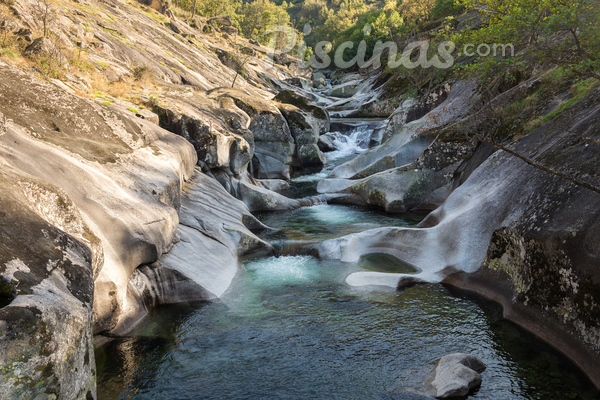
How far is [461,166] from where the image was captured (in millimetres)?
18625

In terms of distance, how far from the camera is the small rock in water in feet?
21.4

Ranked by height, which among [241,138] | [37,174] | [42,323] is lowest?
[42,323]

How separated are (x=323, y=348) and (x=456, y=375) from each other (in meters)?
2.67

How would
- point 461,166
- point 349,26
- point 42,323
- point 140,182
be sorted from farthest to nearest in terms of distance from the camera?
point 349,26 < point 461,166 < point 140,182 < point 42,323

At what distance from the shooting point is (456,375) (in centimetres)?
677

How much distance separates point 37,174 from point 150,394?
16.1 feet

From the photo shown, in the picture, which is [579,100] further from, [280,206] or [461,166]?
[280,206]

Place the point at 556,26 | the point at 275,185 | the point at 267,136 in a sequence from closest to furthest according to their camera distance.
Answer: the point at 556,26 → the point at 275,185 → the point at 267,136

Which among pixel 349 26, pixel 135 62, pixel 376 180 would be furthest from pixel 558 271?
pixel 349 26

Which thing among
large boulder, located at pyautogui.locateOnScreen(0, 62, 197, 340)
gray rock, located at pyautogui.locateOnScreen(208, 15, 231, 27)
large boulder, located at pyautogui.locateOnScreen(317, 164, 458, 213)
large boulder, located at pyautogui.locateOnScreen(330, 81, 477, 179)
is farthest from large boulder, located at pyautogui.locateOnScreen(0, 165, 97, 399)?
gray rock, located at pyautogui.locateOnScreen(208, 15, 231, 27)

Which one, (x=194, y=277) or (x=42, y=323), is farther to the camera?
(x=194, y=277)

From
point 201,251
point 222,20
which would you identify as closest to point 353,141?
point 201,251

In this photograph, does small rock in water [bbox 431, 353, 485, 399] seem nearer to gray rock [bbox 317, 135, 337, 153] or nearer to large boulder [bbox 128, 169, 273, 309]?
large boulder [bbox 128, 169, 273, 309]

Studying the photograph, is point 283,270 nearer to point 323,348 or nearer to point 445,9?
point 323,348
